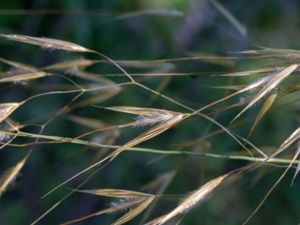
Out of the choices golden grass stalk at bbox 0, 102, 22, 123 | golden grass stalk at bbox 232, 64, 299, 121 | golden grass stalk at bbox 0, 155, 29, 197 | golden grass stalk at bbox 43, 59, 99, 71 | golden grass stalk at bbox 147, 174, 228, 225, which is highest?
golden grass stalk at bbox 232, 64, 299, 121

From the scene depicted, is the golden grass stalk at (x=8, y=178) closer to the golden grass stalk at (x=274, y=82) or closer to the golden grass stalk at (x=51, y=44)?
the golden grass stalk at (x=51, y=44)

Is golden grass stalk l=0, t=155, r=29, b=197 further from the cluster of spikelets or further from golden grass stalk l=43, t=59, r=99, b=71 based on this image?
golden grass stalk l=43, t=59, r=99, b=71

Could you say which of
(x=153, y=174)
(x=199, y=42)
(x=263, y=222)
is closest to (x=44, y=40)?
(x=153, y=174)

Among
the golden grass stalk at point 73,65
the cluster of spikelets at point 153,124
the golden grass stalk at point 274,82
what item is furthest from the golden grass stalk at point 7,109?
the golden grass stalk at point 274,82

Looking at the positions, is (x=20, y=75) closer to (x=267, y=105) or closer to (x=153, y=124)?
(x=153, y=124)

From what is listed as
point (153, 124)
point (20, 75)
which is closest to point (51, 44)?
point (20, 75)

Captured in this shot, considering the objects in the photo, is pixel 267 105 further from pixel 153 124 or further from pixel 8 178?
pixel 8 178

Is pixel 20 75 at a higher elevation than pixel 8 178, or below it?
higher

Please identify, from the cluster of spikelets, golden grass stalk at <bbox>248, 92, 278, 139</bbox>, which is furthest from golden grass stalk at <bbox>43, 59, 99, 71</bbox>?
golden grass stalk at <bbox>248, 92, 278, 139</bbox>

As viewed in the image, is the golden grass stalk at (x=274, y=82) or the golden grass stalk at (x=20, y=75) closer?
the golden grass stalk at (x=274, y=82)

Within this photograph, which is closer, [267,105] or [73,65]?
[267,105]

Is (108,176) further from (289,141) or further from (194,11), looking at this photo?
(289,141)

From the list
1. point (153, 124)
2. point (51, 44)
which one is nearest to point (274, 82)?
point (153, 124)
